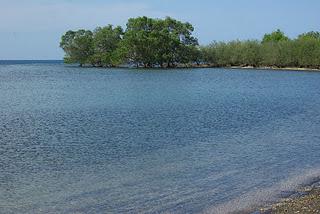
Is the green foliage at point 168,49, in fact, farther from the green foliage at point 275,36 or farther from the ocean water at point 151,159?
the ocean water at point 151,159

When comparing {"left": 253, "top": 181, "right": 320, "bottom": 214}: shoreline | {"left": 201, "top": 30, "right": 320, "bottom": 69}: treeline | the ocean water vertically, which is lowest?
the ocean water

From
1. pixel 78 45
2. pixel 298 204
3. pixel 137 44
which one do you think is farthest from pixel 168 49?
pixel 298 204

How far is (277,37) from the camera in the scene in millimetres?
172125

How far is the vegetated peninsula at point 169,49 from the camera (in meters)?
134

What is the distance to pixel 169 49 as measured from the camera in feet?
450

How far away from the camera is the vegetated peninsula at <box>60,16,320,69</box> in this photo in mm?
134125

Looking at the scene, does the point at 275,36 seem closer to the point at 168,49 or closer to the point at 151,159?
the point at 168,49

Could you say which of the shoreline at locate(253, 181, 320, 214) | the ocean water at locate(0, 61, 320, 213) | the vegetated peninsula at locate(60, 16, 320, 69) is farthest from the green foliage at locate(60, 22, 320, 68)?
the shoreline at locate(253, 181, 320, 214)

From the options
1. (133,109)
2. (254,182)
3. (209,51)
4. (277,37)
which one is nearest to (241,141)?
(254,182)

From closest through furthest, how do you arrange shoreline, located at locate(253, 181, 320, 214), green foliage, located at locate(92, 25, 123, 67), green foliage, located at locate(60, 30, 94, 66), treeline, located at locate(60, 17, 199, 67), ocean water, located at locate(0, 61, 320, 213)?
1. shoreline, located at locate(253, 181, 320, 214)
2. ocean water, located at locate(0, 61, 320, 213)
3. treeline, located at locate(60, 17, 199, 67)
4. green foliage, located at locate(92, 25, 123, 67)
5. green foliage, located at locate(60, 30, 94, 66)

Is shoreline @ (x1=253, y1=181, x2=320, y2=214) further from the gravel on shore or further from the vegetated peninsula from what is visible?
the vegetated peninsula

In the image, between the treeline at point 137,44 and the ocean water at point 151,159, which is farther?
the treeline at point 137,44

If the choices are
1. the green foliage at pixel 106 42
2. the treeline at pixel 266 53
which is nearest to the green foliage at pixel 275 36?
the treeline at pixel 266 53

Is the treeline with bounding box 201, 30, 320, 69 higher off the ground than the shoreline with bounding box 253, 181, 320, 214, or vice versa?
the treeline with bounding box 201, 30, 320, 69
